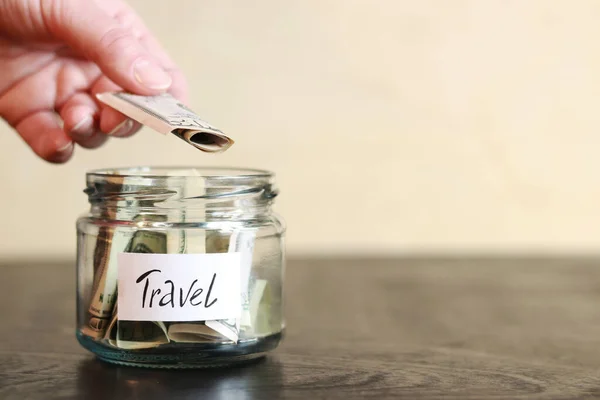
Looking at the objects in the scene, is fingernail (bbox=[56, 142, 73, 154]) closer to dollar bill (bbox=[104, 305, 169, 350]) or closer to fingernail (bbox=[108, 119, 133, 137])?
fingernail (bbox=[108, 119, 133, 137])

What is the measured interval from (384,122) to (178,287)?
113cm

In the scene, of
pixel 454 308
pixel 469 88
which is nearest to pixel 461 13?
pixel 469 88

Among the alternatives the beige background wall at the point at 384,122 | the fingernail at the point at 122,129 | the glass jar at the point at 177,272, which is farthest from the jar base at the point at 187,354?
the beige background wall at the point at 384,122

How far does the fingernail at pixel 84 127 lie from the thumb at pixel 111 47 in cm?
7

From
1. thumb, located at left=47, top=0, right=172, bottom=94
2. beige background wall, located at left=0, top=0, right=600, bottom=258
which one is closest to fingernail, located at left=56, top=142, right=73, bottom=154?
thumb, located at left=47, top=0, right=172, bottom=94

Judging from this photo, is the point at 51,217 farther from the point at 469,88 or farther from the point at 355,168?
the point at 469,88

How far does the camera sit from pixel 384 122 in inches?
67.1

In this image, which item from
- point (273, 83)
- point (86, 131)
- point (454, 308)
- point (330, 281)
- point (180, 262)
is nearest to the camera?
point (180, 262)

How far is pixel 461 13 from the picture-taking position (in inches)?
66.8

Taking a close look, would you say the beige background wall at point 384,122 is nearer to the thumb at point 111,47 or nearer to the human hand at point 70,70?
the human hand at point 70,70

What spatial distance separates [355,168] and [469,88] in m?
0.31

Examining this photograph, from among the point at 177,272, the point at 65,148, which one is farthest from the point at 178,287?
the point at 65,148

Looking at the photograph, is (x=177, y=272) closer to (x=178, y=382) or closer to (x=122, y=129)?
(x=178, y=382)

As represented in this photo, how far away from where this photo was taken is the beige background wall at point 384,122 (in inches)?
65.6
